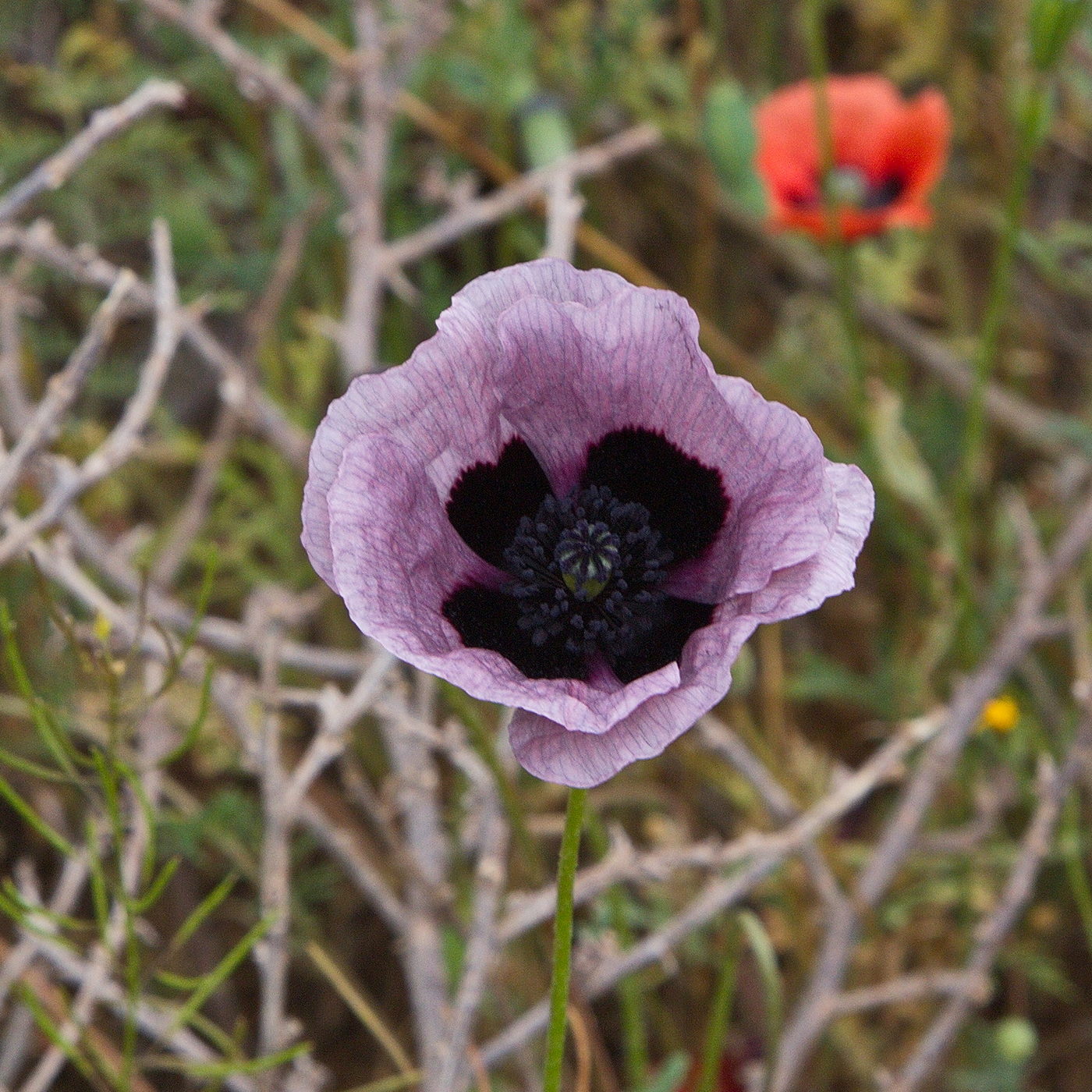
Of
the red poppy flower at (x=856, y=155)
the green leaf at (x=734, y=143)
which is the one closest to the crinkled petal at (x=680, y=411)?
the red poppy flower at (x=856, y=155)

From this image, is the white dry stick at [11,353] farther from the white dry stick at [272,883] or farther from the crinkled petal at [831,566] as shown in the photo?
the crinkled petal at [831,566]

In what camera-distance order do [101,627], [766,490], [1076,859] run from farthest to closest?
[1076,859], [101,627], [766,490]

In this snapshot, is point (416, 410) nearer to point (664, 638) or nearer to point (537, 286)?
point (537, 286)

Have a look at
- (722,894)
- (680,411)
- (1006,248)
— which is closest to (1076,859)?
(722,894)

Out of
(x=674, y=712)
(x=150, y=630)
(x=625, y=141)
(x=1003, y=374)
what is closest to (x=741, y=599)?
(x=674, y=712)

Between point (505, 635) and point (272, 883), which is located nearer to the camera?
→ point (505, 635)

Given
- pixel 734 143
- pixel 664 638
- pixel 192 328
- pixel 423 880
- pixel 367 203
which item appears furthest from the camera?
pixel 734 143

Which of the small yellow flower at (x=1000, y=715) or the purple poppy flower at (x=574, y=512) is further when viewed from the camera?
the small yellow flower at (x=1000, y=715)
